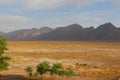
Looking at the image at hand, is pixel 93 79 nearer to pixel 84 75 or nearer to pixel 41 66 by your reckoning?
pixel 84 75

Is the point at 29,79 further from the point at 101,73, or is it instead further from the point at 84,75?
the point at 101,73

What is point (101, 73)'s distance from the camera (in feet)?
99.5

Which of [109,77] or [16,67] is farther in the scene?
[16,67]

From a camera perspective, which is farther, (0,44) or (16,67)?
(16,67)

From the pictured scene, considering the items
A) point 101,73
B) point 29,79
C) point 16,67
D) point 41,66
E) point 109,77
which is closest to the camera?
point 41,66

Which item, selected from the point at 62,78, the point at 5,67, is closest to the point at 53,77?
the point at 62,78

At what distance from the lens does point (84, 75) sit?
2902 centimetres

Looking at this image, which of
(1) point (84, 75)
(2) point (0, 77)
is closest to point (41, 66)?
(2) point (0, 77)

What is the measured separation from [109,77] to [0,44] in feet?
29.3

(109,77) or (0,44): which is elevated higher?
(0,44)

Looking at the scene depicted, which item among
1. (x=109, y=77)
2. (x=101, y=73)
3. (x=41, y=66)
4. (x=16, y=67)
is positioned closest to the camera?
(x=41, y=66)

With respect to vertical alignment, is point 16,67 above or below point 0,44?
below

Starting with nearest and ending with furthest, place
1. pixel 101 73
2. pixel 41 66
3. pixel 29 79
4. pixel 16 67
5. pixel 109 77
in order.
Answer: pixel 41 66, pixel 29 79, pixel 109 77, pixel 101 73, pixel 16 67

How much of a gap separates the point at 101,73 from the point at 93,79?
3.83m
